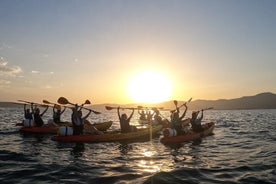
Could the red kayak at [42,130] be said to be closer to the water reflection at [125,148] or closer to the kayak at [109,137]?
the kayak at [109,137]

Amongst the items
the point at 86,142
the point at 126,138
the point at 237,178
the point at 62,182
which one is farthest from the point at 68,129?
the point at 237,178

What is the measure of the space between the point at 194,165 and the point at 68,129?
1093 cm

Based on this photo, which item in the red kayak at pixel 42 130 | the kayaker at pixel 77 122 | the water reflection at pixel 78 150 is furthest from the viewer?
the red kayak at pixel 42 130

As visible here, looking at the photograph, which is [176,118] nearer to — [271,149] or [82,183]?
[271,149]

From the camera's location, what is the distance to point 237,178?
38.8 ft

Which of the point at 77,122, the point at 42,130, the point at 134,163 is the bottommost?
the point at 134,163

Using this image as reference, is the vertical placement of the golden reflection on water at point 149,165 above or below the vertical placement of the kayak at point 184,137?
below

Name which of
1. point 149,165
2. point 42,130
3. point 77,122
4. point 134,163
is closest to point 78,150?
point 77,122

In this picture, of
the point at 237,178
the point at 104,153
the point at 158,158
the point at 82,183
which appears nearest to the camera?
the point at 82,183

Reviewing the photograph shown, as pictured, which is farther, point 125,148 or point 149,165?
point 125,148

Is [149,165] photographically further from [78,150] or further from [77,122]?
[77,122]

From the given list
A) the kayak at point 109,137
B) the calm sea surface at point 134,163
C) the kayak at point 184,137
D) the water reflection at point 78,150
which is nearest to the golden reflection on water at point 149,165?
the calm sea surface at point 134,163

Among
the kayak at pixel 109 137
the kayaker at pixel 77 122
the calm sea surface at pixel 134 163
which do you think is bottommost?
the calm sea surface at pixel 134 163

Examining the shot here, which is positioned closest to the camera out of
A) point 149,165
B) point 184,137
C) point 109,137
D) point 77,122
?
point 149,165
